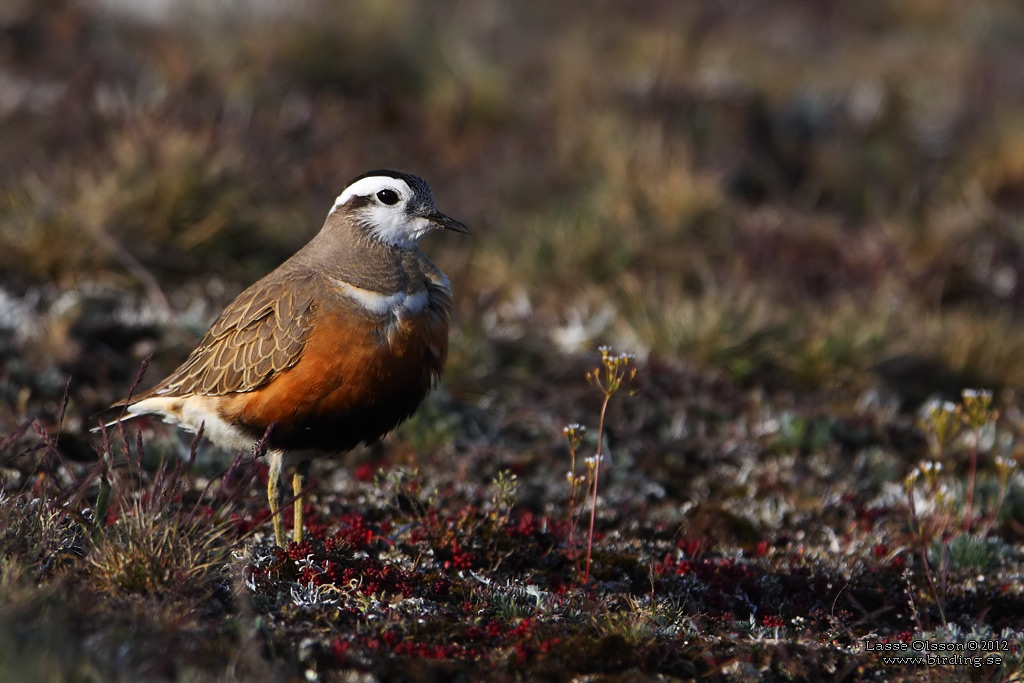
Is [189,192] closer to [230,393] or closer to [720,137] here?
[230,393]

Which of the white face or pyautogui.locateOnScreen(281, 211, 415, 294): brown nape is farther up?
the white face

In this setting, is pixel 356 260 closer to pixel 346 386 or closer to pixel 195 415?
pixel 346 386

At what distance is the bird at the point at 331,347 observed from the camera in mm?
4977

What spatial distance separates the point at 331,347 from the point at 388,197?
2.99 feet

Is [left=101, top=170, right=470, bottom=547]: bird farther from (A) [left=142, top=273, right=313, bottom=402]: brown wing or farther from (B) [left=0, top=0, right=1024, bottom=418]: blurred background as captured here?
(B) [left=0, top=0, right=1024, bottom=418]: blurred background

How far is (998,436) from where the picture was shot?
7.30 m

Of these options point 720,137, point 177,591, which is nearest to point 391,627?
point 177,591

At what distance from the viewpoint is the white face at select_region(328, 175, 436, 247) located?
213 inches

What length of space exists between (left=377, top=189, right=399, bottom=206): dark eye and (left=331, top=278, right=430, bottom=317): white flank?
499 millimetres

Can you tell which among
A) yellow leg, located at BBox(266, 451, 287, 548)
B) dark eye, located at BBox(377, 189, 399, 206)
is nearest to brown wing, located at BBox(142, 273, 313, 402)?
yellow leg, located at BBox(266, 451, 287, 548)

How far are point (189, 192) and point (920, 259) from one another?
6330mm

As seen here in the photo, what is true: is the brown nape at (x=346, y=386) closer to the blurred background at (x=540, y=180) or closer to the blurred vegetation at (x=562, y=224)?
the blurred vegetation at (x=562, y=224)

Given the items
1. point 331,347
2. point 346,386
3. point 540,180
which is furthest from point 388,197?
point 540,180

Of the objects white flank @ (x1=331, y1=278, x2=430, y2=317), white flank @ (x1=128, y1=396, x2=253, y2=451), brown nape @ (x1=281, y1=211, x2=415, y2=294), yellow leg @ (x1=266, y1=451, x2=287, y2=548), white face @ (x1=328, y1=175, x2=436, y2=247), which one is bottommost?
yellow leg @ (x1=266, y1=451, x2=287, y2=548)
